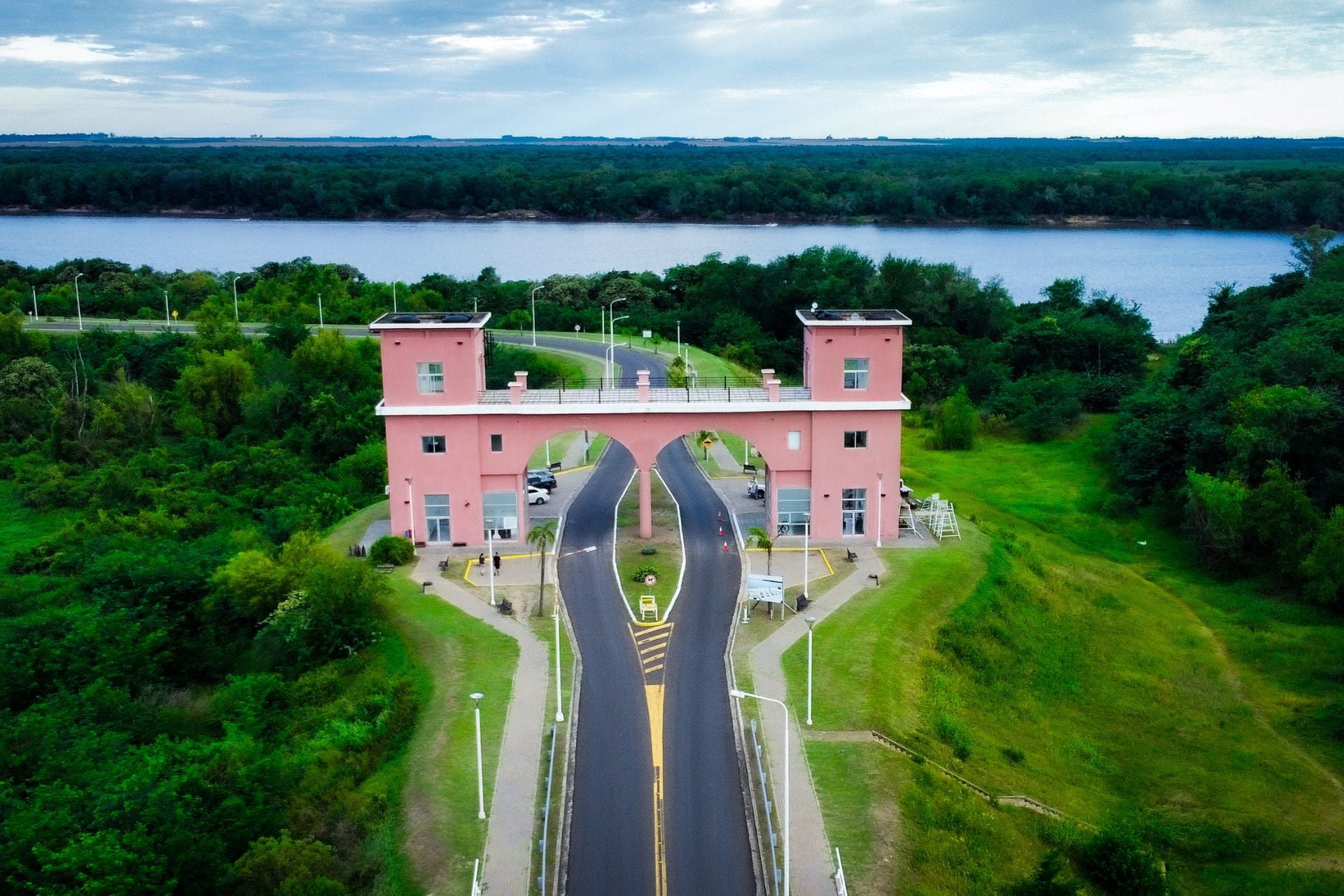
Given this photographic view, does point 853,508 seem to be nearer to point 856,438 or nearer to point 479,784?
point 856,438

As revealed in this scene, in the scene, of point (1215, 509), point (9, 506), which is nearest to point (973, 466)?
point (1215, 509)

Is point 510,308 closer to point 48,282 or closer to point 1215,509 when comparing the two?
point 48,282

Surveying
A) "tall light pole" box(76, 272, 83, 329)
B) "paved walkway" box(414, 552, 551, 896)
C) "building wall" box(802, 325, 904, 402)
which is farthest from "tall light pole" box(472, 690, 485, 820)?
"tall light pole" box(76, 272, 83, 329)

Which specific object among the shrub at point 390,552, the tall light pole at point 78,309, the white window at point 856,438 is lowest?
the shrub at point 390,552

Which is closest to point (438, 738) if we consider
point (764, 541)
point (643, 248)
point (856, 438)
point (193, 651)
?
point (193, 651)

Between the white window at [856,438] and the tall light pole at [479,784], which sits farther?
the white window at [856,438]

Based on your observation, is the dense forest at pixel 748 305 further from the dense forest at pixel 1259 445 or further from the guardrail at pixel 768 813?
the guardrail at pixel 768 813

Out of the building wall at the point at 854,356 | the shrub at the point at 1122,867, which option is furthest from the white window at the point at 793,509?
the shrub at the point at 1122,867
